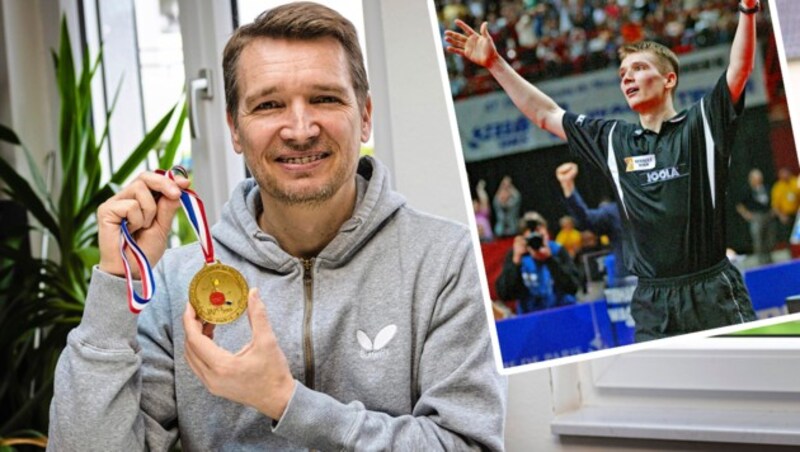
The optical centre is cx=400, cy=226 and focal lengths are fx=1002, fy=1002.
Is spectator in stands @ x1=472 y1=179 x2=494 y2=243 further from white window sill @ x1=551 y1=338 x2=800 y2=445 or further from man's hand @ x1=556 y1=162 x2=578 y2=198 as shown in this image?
white window sill @ x1=551 y1=338 x2=800 y2=445

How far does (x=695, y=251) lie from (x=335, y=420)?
1.65 ft

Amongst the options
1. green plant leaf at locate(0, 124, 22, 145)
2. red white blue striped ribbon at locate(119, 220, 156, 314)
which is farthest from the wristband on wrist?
green plant leaf at locate(0, 124, 22, 145)

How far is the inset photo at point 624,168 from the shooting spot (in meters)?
0.98

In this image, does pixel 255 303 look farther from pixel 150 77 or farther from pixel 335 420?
pixel 150 77

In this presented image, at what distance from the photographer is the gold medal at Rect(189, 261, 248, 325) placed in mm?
1267

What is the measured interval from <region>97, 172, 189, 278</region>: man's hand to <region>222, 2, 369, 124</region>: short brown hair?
0.19 m

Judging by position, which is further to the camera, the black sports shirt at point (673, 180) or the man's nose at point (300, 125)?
the man's nose at point (300, 125)

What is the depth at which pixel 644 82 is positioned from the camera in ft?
3.27

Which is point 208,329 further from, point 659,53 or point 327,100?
point 659,53

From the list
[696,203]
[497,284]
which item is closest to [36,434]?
[497,284]

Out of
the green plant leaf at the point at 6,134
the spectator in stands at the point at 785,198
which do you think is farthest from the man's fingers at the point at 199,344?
the green plant leaf at the point at 6,134

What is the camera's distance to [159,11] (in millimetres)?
3059

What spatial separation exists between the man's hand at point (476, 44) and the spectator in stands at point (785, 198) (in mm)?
304

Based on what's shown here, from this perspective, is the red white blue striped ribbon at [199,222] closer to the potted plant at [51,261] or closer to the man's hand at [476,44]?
the man's hand at [476,44]
